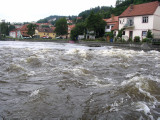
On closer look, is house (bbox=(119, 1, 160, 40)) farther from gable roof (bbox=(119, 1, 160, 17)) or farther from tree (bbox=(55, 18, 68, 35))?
tree (bbox=(55, 18, 68, 35))

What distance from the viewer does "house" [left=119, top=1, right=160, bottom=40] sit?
31.6 metres

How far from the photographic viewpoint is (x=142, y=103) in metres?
3.60

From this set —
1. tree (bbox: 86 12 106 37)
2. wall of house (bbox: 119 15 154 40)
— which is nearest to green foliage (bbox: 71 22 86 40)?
tree (bbox: 86 12 106 37)

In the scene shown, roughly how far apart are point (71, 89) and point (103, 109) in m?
1.39

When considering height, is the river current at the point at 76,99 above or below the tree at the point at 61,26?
below

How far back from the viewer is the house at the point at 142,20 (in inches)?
1244

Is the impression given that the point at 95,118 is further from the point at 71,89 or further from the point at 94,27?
the point at 94,27

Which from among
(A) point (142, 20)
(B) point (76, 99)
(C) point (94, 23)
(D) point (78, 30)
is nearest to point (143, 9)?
(A) point (142, 20)

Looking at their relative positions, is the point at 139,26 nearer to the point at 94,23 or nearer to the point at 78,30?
the point at 94,23

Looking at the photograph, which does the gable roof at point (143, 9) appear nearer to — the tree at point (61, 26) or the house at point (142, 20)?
the house at point (142, 20)

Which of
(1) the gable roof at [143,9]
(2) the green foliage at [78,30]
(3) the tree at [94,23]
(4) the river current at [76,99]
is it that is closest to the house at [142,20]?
(1) the gable roof at [143,9]

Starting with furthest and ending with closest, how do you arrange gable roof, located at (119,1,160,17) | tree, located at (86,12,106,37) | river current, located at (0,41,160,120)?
tree, located at (86,12,106,37), gable roof, located at (119,1,160,17), river current, located at (0,41,160,120)

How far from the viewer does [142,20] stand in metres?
33.5

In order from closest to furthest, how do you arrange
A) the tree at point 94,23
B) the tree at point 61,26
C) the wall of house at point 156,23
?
the wall of house at point 156,23 → the tree at point 94,23 → the tree at point 61,26
